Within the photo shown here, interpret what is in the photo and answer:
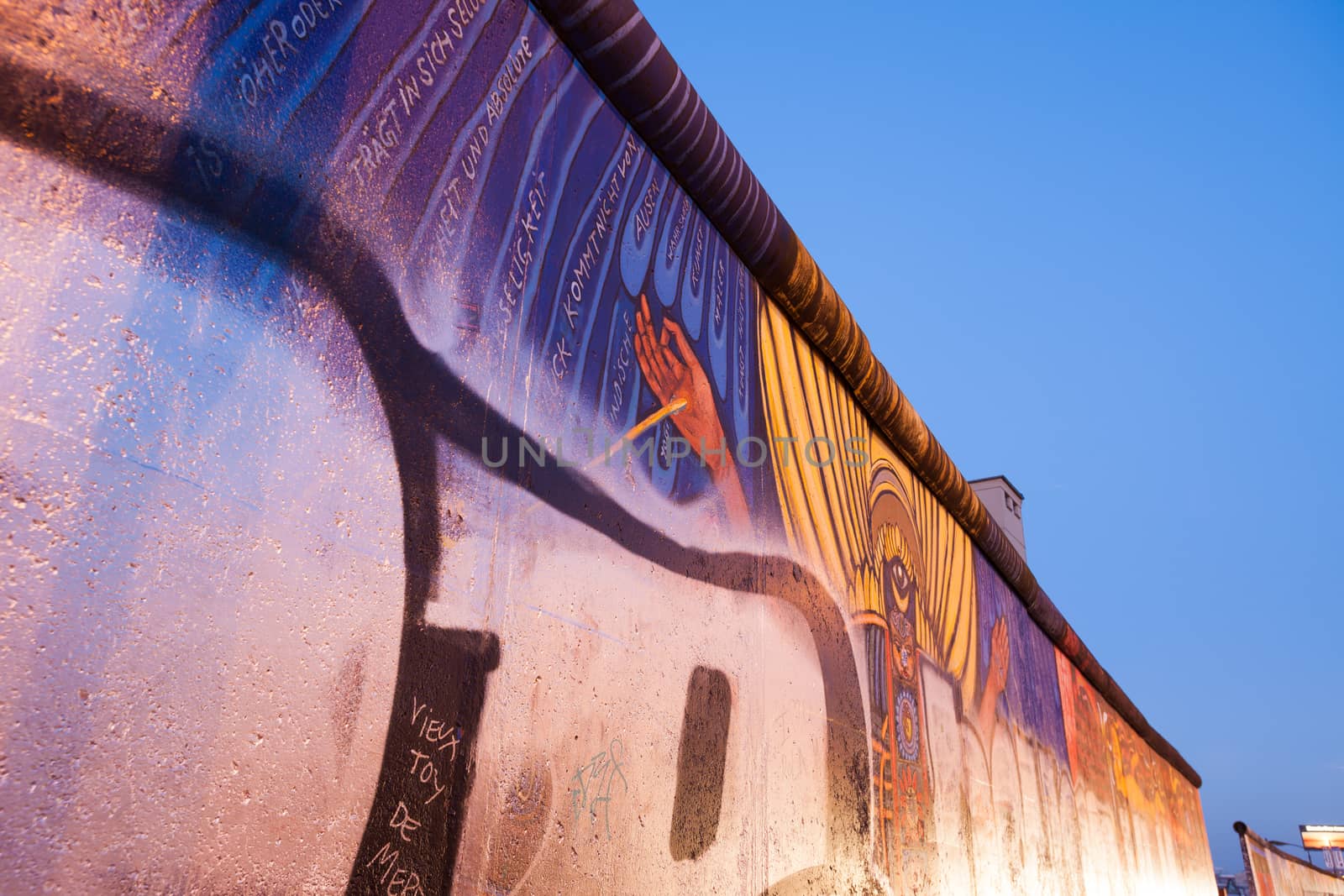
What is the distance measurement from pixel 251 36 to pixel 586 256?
103 centimetres

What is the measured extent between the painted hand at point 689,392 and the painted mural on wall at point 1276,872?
15939 millimetres

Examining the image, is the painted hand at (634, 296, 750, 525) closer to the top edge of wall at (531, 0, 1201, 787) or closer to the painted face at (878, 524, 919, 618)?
the top edge of wall at (531, 0, 1201, 787)

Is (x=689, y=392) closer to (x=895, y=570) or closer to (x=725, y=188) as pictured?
(x=725, y=188)

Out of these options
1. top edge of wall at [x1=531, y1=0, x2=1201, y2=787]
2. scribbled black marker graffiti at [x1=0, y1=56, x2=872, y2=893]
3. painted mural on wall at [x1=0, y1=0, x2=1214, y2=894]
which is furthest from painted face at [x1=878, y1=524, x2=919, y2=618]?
scribbled black marker graffiti at [x1=0, y1=56, x2=872, y2=893]

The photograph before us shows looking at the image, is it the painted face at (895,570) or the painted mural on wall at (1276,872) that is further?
the painted mural on wall at (1276,872)

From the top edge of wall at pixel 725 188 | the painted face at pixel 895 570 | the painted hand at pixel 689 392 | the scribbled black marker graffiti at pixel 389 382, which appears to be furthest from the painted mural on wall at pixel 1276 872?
the scribbled black marker graffiti at pixel 389 382

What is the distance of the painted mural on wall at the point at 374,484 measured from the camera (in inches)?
48.9

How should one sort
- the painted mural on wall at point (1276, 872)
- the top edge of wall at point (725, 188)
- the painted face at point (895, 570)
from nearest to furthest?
1. the top edge of wall at point (725, 188)
2. the painted face at point (895, 570)
3. the painted mural on wall at point (1276, 872)

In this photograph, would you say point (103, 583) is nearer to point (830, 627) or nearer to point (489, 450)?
point (489, 450)

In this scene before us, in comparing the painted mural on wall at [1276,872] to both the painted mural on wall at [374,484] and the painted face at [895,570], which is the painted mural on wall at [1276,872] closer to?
the painted face at [895,570]

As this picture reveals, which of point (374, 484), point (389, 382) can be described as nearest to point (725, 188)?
point (389, 382)

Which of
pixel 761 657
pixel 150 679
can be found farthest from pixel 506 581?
pixel 761 657

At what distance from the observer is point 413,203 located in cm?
190

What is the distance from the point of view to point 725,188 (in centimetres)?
326
